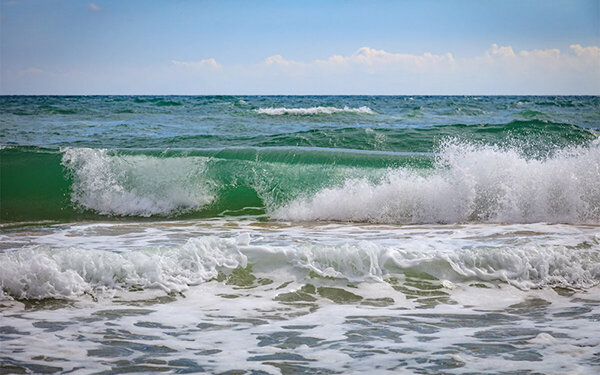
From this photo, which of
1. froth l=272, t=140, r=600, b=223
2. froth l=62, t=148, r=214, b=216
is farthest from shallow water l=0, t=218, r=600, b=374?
froth l=62, t=148, r=214, b=216

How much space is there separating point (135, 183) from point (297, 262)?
4.74 meters

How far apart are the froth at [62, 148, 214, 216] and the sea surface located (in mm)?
32

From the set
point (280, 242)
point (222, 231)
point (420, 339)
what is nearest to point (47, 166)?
point (222, 231)

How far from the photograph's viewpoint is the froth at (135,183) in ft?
28.0

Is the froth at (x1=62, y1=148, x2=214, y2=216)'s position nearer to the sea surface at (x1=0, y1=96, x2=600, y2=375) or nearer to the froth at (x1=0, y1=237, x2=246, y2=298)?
the sea surface at (x1=0, y1=96, x2=600, y2=375)

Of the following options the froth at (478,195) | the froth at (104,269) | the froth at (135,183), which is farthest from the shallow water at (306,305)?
the froth at (135,183)

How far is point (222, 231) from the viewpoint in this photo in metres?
6.85

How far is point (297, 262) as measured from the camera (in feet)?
16.7

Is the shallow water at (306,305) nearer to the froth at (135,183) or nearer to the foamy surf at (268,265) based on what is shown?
the foamy surf at (268,265)

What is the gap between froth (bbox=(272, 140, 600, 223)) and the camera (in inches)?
295

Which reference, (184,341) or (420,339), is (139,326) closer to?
(184,341)

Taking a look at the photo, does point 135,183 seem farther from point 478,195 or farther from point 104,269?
point 478,195

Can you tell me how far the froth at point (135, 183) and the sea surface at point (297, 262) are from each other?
0.03 meters

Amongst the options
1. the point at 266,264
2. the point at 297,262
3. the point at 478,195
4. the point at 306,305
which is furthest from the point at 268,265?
the point at 478,195
